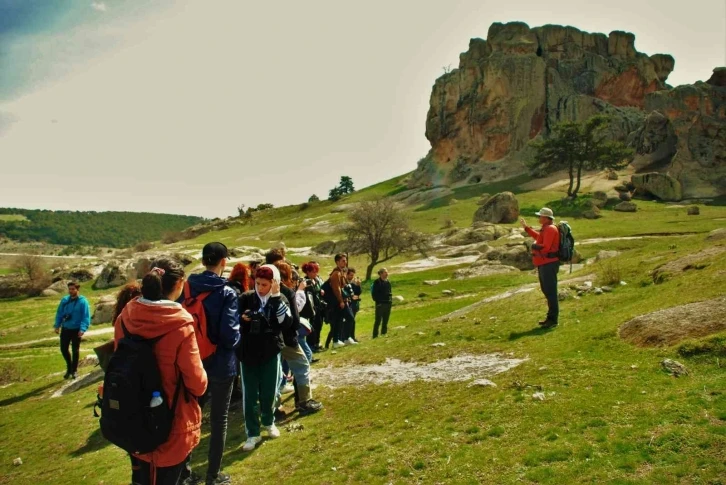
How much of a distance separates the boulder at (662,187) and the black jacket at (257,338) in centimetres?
8057

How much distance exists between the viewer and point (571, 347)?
10266 millimetres

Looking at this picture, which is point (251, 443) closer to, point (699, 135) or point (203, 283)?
point (203, 283)

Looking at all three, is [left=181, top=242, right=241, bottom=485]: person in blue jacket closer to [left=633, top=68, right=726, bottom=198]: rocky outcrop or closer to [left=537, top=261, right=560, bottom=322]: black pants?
[left=537, top=261, right=560, bottom=322]: black pants

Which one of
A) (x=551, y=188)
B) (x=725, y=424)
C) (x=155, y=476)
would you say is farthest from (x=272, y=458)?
(x=551, y=188)

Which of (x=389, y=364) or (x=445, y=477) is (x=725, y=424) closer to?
(x=445, y=477)

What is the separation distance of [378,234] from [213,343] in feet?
137

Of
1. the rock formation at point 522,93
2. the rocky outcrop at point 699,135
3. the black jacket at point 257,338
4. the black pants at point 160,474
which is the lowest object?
the black pants at point 160,474

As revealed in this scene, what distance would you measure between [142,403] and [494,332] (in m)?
10.4

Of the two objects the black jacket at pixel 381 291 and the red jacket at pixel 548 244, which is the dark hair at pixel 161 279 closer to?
the red jacket at pixel 548 244

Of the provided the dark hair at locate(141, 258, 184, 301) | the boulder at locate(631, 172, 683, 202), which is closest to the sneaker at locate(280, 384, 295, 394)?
the dark hair at locate(141, 258, 184, 301)

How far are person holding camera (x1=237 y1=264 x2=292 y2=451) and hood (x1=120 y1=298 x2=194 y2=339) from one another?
2356 mm

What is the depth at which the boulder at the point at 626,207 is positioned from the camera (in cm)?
6831

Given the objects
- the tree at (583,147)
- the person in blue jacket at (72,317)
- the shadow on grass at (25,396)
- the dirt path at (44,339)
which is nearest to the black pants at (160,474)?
the person in blue jacket at (72,317)

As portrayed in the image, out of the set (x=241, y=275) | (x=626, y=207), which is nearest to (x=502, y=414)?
(x=241, y=275)
